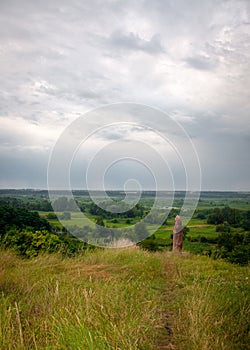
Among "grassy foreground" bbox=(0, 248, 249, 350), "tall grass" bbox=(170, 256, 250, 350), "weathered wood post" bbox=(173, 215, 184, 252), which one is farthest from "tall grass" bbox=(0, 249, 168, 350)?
"weathered wood post" bbox=(173, 215, 184, 252)

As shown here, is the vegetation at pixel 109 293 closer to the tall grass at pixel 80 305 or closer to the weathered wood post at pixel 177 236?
the tall grass at pixel 80 305

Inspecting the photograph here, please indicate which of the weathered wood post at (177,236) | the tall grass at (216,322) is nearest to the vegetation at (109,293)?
the tall grass at (216,322)

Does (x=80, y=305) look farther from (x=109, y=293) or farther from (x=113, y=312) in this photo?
(x=109, y=293)

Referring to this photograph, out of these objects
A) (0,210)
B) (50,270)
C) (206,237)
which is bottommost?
(206,237)

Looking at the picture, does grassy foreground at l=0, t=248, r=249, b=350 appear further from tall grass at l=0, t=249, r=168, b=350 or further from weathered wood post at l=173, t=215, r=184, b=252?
weathered wood post at l=173, t=215, r=184, b=252

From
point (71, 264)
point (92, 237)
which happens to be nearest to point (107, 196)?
point (92, 237)

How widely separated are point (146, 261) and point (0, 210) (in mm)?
5559

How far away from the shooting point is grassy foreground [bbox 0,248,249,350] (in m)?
3.10

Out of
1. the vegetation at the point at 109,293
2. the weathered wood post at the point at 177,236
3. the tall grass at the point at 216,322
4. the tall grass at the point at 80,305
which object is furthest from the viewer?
the weathered wood post at the point at 177,236

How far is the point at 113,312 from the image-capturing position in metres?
3.67

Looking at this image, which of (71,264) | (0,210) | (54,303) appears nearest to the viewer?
(54,303)

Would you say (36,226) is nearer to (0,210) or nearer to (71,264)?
(0,210)

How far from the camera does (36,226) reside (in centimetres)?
1210

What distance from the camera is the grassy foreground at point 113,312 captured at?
3102 millimetres
